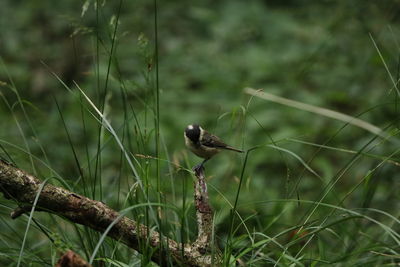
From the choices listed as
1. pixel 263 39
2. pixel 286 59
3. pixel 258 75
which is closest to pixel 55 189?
pixel 258 75

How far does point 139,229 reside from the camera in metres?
2.44

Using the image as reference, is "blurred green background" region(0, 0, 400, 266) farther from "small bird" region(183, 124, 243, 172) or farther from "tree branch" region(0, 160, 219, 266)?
"tree branch" region(0, 160, 219, 266)

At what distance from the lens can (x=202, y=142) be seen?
3834 mm

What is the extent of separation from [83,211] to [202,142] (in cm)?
158

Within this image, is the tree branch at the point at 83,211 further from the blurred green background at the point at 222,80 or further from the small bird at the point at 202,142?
the blurred green background at the point at 222,80

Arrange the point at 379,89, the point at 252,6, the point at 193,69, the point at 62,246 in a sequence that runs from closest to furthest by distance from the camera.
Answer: the point at 62,246 < the point at 379,89 < the point at 193,69 < the point at 252,6

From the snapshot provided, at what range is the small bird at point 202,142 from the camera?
12.2ft

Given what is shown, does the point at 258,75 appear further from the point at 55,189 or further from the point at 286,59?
the point at 55,189

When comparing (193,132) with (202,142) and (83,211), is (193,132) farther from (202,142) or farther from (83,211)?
(83,211)

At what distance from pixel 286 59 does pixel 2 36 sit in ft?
12.4

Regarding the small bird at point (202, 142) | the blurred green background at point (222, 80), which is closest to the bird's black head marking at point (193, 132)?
the small bird at point (202, 142)

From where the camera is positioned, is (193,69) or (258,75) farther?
(193,69)

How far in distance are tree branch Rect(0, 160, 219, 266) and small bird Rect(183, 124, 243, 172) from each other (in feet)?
4.28

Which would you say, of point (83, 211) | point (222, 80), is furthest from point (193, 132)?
point (222, 80)
